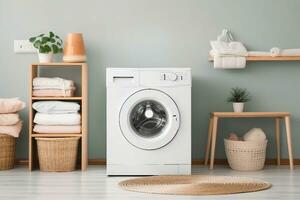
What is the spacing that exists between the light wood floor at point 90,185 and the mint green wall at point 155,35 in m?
0.54

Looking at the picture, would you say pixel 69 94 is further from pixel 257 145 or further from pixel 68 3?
pixel 257 145

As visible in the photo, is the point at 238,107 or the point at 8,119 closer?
the point at 8,119

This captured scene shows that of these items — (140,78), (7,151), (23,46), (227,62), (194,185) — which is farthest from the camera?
(23,46)

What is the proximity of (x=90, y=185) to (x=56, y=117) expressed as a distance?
2.72ft

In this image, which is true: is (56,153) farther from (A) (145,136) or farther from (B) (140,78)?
(B) (140,78)

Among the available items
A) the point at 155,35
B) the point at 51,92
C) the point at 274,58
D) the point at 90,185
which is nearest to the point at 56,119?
the point at 51,92

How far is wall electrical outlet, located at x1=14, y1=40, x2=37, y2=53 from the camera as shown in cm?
468

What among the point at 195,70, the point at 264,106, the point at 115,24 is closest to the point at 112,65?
the point at 115,24

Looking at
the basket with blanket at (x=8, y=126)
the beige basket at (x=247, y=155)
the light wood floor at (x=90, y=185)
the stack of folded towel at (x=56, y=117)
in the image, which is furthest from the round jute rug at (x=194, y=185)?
the basket with blanket at (x=8, y=126)

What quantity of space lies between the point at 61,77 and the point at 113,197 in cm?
168

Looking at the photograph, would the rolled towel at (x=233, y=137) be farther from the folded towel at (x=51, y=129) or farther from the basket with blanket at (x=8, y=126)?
the basket with blanket at (x=8, y=126)

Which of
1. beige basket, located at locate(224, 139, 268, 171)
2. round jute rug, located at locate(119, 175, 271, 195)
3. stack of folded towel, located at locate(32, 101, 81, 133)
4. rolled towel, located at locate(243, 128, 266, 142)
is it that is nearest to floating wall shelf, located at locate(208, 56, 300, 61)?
rolled towel, located at locate(243, 128, 266, 142)

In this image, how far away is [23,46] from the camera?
184 inches

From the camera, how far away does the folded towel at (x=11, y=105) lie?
4.35 m
